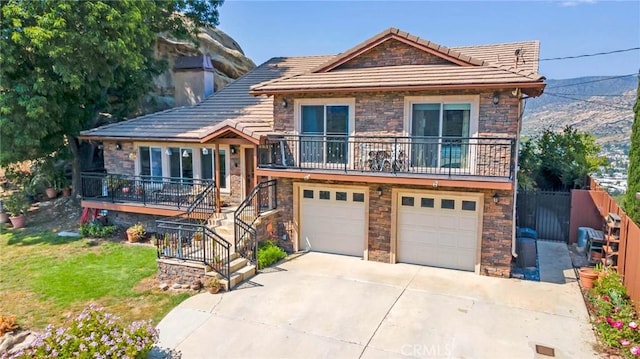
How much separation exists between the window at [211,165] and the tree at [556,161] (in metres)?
10.9

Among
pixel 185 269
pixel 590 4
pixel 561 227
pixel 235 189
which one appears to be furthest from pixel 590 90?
pixel 185 269

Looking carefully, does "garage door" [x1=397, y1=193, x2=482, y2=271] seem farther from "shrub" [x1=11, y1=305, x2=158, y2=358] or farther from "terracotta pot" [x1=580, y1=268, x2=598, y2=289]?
"shrub" [x1=11, y1=305, x2=158, y2=358]

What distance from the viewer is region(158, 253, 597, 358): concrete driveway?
24.0 ft

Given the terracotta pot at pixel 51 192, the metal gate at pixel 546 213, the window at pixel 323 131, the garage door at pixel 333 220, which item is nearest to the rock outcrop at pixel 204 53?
the terracotta pot at pixel 51 192

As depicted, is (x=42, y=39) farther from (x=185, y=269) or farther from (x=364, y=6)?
(x=364, y=6)

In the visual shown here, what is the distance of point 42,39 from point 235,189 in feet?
25.4

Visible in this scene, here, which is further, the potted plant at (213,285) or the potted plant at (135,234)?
the potted plant at (135,234)

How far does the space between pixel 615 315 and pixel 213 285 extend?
8564 mm

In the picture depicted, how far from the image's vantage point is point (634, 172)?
1317 centimetres

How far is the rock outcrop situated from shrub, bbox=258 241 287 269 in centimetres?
1292

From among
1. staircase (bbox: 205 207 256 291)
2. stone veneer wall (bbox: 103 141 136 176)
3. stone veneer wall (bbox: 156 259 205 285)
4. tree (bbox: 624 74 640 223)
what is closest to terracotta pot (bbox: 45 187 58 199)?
stone veneer wall (bbox: 103 141 136 176)

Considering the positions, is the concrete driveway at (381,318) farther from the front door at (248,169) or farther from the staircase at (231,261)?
the front door at (248,169)

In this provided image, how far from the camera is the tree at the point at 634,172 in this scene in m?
12.9

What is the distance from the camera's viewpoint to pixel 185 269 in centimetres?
1024
